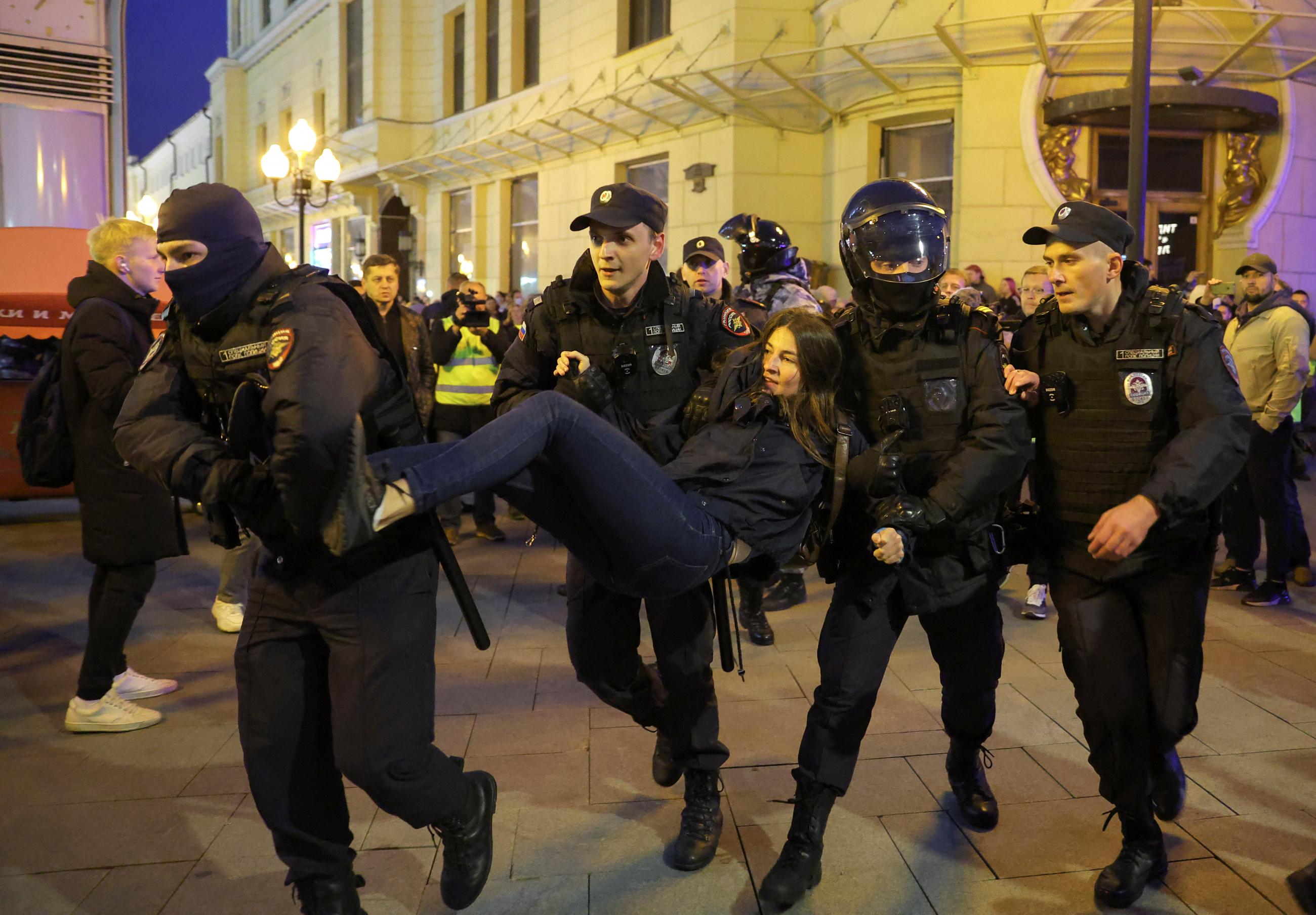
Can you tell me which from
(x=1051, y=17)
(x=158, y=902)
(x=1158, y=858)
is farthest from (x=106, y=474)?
(x=1051, y=17)

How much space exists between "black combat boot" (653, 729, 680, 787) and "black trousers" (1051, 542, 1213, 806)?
1.40 meters

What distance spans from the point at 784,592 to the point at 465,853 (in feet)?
12.6

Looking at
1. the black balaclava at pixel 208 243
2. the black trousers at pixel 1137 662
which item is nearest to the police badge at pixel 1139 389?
the black trousers at pixel 1137 662

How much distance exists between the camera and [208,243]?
256cm

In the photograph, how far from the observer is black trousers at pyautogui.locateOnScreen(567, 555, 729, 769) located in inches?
134

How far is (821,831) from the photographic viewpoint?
3117 mm

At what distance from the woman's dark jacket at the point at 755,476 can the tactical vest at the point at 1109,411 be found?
0.79m

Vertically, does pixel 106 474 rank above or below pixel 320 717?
above

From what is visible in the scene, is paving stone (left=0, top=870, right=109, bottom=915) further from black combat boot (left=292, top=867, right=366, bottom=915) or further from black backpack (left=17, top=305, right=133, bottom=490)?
black backpack (left=17, top=305, right=133, bottom=490)

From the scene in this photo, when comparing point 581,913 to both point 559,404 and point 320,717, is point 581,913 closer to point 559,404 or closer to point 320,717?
point 320,717

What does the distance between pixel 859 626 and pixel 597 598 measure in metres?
0.86

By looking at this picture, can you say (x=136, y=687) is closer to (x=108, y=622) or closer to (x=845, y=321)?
(x=108, y=622)

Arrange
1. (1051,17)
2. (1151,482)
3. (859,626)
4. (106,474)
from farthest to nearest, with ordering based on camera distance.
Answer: (1051,17) < (106,474) < (859,626) < (1151,482)

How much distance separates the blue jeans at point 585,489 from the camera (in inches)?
96.7
